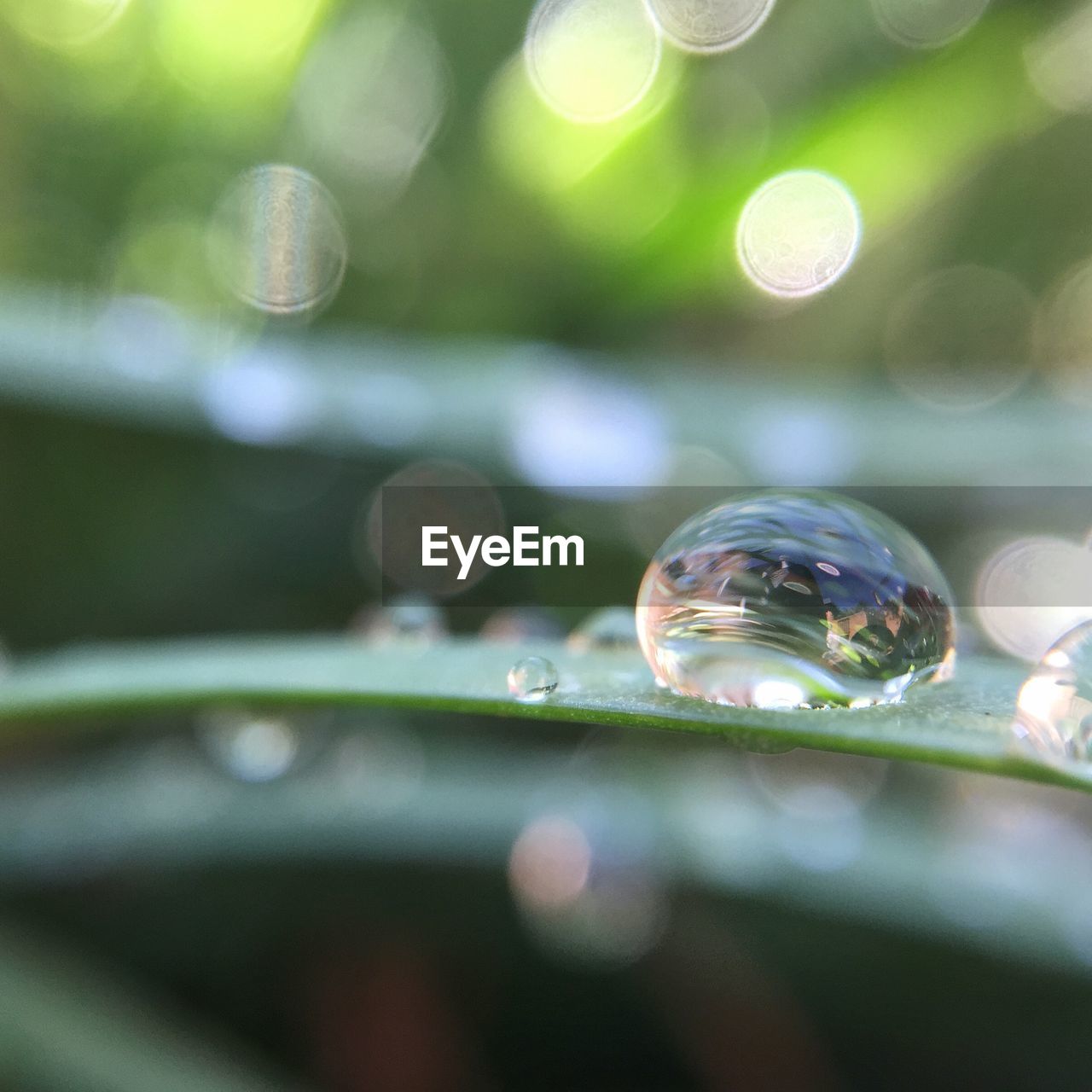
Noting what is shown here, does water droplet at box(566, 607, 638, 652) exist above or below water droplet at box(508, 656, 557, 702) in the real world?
above

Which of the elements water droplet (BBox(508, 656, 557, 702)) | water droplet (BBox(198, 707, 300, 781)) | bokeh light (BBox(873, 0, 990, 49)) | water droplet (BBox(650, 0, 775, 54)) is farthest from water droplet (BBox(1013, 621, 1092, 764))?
water droplet (BBox(650, 0, 775, 54))

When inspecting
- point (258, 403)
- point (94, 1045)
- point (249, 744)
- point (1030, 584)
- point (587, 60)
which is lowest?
point (94, 1045)

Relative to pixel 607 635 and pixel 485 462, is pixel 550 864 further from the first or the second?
pixel 607 635

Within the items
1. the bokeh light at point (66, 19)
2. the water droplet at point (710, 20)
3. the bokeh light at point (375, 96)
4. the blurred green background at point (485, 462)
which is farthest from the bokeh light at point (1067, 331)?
the bokeh light at point (66, 19)

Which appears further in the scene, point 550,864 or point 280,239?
point 280,239

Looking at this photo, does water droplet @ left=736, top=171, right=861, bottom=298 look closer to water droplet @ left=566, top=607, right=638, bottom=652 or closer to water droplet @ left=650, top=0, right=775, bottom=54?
water droplet @ left=650, top=0, right=775, bottom=54

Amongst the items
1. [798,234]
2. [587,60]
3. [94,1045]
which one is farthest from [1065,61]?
[94,1045]
